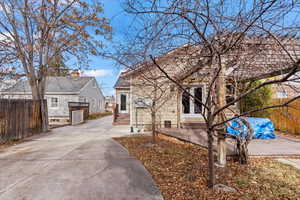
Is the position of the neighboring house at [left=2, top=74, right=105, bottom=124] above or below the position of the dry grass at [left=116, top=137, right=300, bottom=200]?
above

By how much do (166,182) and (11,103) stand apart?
8.24 metres

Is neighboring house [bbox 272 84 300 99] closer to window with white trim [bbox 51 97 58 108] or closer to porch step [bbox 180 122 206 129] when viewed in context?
porch step [bbox 180 122 206 129]

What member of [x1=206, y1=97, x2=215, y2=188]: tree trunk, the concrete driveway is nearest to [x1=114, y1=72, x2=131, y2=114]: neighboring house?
the concrete driveway

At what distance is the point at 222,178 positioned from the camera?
306 cm

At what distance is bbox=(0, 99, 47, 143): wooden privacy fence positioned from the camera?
6789mm

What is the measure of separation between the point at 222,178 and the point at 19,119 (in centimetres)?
922

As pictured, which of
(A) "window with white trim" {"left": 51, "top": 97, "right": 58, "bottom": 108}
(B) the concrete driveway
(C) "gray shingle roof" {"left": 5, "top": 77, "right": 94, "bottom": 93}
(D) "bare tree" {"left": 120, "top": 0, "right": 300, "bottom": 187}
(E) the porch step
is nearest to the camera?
(D) "bare tree" {"left": 120, "top": 0, "right": 300, "bottom": 187}

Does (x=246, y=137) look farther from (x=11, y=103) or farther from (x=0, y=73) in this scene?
(x=0, y=73)

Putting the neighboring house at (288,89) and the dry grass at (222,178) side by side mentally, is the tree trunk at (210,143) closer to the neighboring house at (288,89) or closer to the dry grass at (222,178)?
the dry grass at (222,178)

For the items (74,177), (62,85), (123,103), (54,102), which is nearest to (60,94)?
(54,102)

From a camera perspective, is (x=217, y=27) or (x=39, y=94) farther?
(x=39, y=94)

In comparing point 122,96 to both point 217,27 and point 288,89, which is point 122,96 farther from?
point 217,27

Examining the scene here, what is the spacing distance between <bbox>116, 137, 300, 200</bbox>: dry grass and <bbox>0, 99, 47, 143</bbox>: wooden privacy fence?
21.6 ft

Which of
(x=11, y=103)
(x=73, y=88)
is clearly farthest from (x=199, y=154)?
(x=73, y=88)
